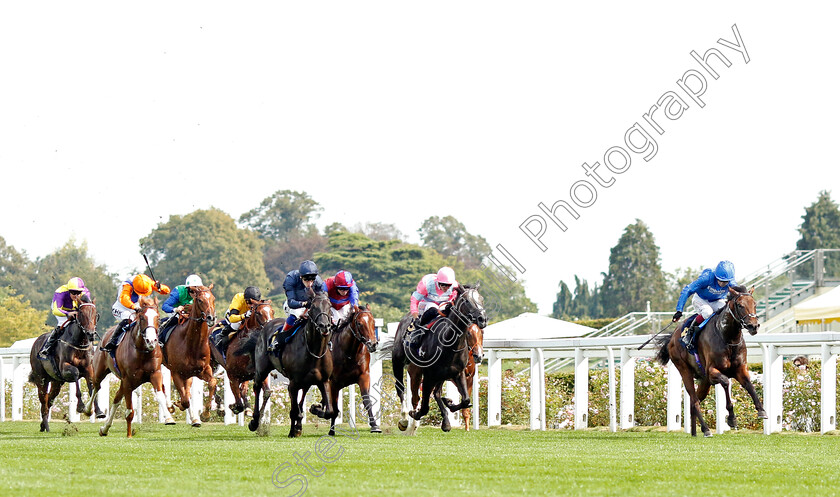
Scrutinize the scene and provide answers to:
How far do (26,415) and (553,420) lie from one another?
978 cm

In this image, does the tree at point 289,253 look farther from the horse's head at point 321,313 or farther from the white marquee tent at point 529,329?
the horse's head at point 321,313

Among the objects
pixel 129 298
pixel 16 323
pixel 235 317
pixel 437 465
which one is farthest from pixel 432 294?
pixel 16 323

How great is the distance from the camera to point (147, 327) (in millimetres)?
12516

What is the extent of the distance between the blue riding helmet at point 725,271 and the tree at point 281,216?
72040mm

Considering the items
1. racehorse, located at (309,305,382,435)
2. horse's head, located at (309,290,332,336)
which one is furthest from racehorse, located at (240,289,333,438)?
racehorse, located at (309,305,382,435)

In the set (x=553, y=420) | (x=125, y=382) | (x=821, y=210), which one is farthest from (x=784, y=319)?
(x=821, y=210)

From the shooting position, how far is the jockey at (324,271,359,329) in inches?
496

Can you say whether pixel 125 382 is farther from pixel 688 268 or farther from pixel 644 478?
pixel 688 268

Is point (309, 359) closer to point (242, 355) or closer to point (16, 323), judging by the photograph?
point (242, 355)

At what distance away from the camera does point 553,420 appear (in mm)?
15516

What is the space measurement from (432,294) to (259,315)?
2341mm

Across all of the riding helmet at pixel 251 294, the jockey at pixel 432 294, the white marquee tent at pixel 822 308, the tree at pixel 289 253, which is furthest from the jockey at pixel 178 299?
the tree at pixel 289 253

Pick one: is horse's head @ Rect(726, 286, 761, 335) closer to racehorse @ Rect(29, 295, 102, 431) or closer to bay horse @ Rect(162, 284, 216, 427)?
bay horse @ Rect(162, 284, 216, 427)

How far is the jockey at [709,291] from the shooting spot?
12469 millimetres
